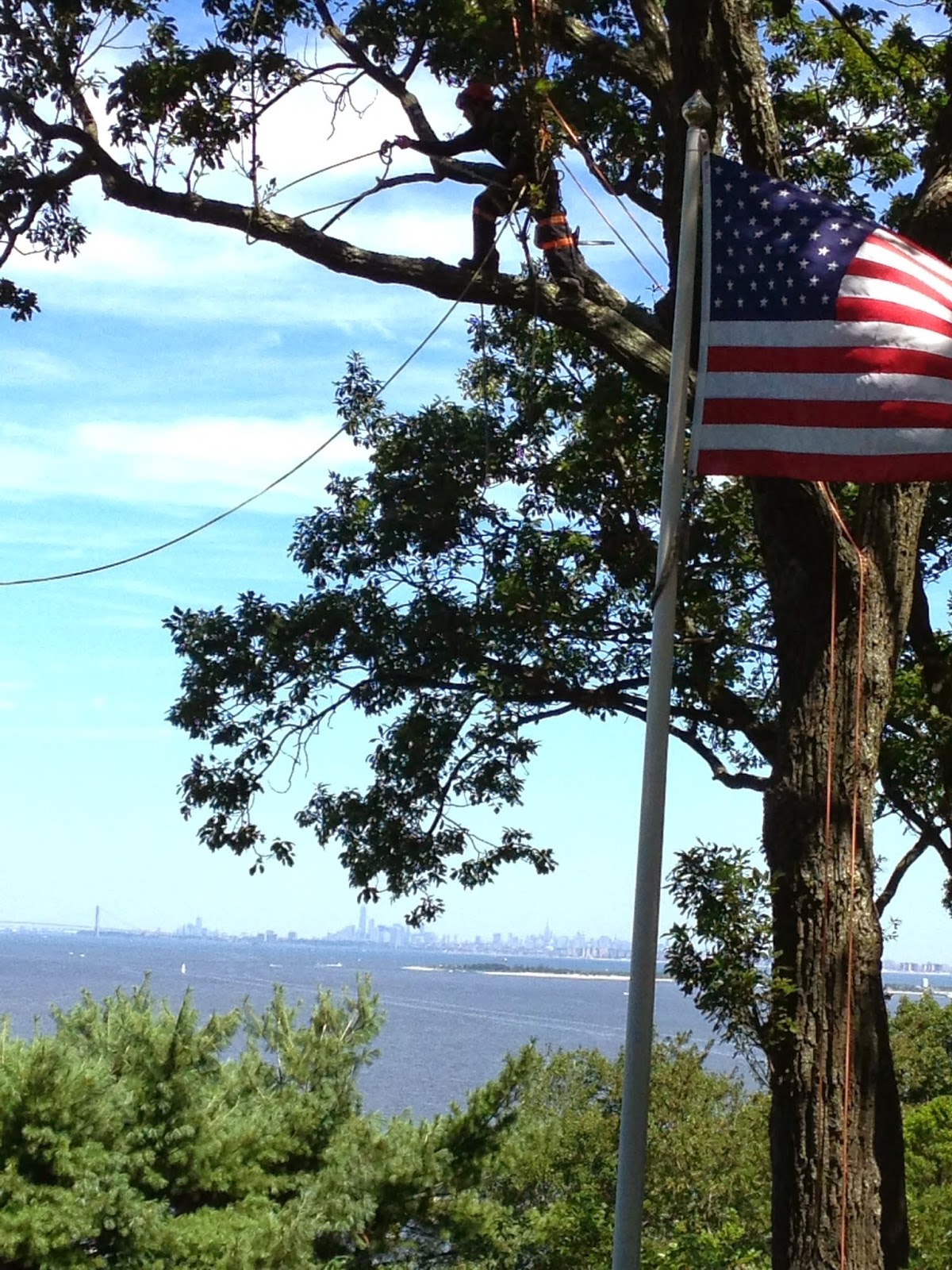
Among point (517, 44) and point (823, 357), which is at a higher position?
point (517, 44)

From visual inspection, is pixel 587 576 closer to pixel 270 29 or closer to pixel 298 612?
pixel 298 612

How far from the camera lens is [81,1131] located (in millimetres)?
→ 10969

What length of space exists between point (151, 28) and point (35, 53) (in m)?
0.76

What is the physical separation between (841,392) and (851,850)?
221 centimetres

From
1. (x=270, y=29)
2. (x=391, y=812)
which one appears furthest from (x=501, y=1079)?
(x=270, y=29)

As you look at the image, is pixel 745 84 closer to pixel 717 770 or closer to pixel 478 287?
pixel 478 287

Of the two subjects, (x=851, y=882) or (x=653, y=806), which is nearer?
(x=653, y=806)

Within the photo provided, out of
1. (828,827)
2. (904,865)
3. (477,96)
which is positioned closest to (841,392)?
(828,827)

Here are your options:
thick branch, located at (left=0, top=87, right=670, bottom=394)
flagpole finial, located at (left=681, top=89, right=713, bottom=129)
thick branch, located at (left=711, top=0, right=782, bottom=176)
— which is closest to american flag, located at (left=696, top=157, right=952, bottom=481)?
flagpole finial, located at (left=681, top=89, right=713, bottom=129)

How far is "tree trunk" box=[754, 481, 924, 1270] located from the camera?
6363mm

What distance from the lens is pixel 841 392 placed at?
18.4 feet

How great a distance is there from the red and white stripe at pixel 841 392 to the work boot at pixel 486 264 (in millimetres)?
2447

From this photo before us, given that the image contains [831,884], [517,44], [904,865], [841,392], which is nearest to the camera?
[841,392]

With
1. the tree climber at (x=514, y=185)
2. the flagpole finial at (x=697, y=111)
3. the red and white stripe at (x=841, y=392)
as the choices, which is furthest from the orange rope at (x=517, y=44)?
the red and white stripe at (x=841, y=392)
